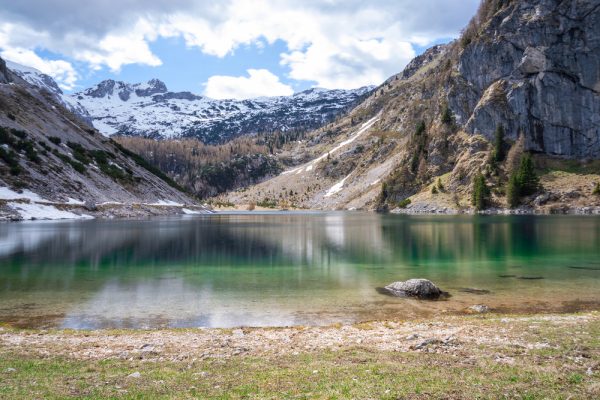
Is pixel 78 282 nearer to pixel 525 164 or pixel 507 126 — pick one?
Result: pixel 525 164

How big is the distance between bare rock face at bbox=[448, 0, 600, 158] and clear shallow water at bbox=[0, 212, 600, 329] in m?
125

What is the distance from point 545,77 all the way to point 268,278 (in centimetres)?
18074

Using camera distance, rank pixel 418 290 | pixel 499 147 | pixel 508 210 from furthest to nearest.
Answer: pixel 499 147
pixel 508 210
pixel 418 290

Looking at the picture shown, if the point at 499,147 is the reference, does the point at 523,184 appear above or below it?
below

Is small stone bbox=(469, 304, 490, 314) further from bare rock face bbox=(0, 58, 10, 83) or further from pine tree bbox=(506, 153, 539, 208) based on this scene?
bare rock face bbox=(0, 58, 10, 83)

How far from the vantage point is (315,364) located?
1432 centimetres

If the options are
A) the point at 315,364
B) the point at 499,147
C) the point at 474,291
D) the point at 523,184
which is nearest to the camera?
the point at 315,364

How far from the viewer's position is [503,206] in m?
149

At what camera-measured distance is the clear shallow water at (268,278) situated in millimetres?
25141

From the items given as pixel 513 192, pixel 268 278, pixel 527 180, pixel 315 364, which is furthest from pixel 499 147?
pixel 315 364

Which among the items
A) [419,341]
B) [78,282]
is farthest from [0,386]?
[78,282]

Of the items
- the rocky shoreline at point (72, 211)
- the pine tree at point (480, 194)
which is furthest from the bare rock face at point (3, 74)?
the pine tree at point (480, 194)

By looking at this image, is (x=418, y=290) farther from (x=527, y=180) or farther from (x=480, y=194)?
(x=527, y=180)

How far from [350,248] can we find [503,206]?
114 m
